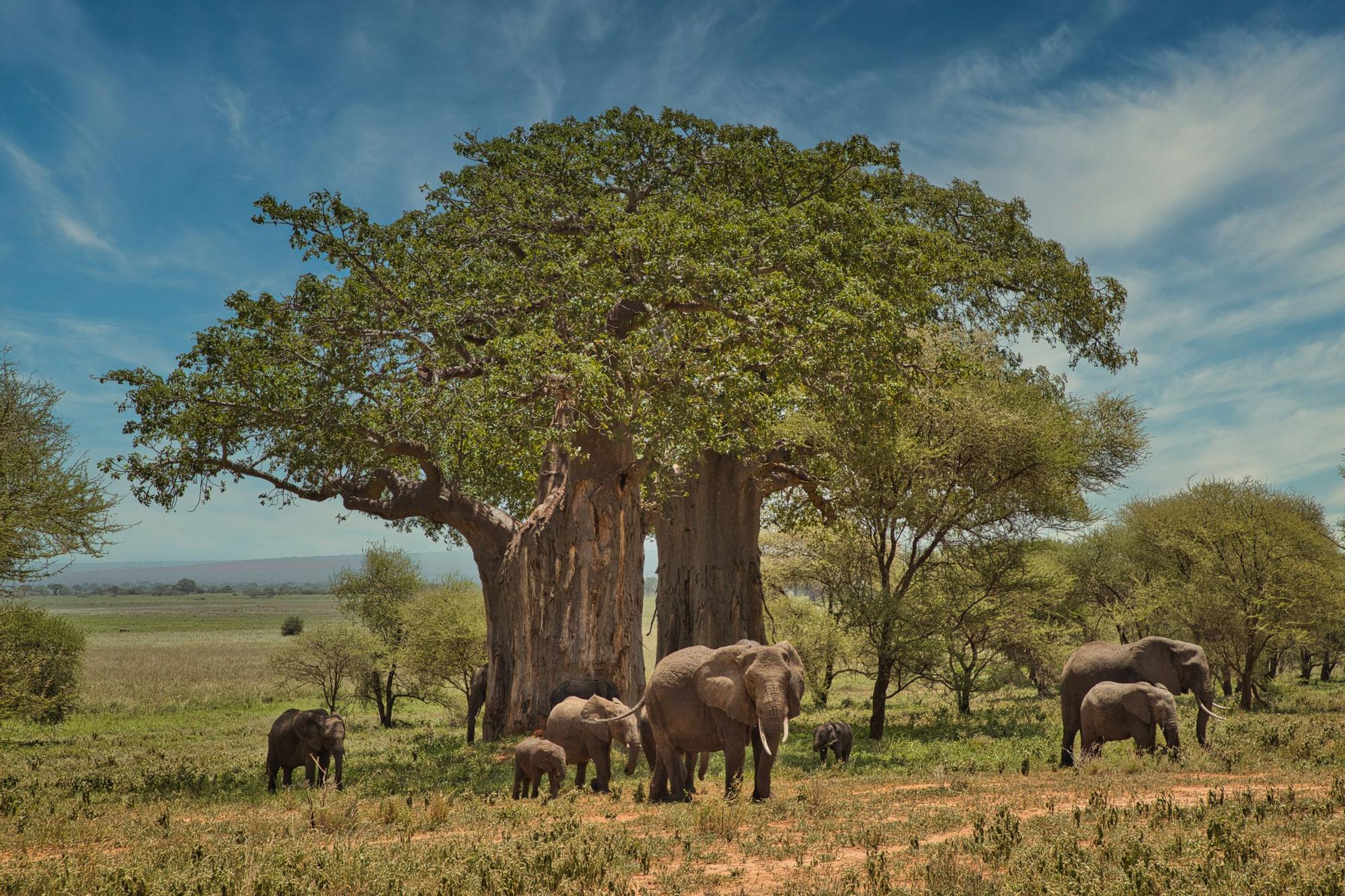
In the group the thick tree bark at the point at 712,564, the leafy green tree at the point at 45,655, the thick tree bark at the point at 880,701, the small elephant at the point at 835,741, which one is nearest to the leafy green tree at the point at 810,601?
the thick tree bark at the point at 712,564

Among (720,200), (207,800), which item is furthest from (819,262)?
(207,800)

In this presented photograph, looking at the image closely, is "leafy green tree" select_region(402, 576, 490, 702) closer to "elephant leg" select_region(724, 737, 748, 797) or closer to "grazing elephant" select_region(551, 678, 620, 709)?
"grazing elephant" select_region(551, 678, 620, 709)

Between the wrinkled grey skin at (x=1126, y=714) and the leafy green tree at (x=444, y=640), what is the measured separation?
2362cm

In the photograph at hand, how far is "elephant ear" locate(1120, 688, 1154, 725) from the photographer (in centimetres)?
1476

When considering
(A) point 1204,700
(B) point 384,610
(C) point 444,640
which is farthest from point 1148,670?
(B) point 384,610

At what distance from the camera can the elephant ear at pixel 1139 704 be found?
48.4 feet

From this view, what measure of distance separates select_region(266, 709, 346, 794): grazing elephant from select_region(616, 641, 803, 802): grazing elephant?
570cm

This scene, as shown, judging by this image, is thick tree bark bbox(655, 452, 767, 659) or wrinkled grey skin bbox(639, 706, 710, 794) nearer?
wrinkled grey skin bbox(639, 706, 710, 794)

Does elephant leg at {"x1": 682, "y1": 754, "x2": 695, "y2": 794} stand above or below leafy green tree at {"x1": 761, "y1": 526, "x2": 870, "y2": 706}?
below

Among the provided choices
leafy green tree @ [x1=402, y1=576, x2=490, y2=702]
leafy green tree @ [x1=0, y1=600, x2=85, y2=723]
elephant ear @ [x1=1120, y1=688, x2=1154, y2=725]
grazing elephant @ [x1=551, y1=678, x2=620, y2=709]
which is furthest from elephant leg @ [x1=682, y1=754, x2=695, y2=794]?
leafy green tree @ [x1=0, y1=600, x2=85, y2=723]

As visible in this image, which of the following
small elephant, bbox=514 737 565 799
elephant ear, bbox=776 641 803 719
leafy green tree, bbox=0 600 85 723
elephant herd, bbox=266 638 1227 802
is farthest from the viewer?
leafy green tree, bbox=0 600 85 723

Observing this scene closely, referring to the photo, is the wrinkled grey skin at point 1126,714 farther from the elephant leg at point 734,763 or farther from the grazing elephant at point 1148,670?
the elephant leg at point 734,763

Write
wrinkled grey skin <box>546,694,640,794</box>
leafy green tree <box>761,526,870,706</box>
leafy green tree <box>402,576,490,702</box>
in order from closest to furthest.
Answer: wrinkled grey skin <box>546,694,640,794</box>
leafy green tree <box>761,526,870,706</box>
leafy green tree <box>402,576,490,702</box>

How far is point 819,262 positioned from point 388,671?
95.4ft
